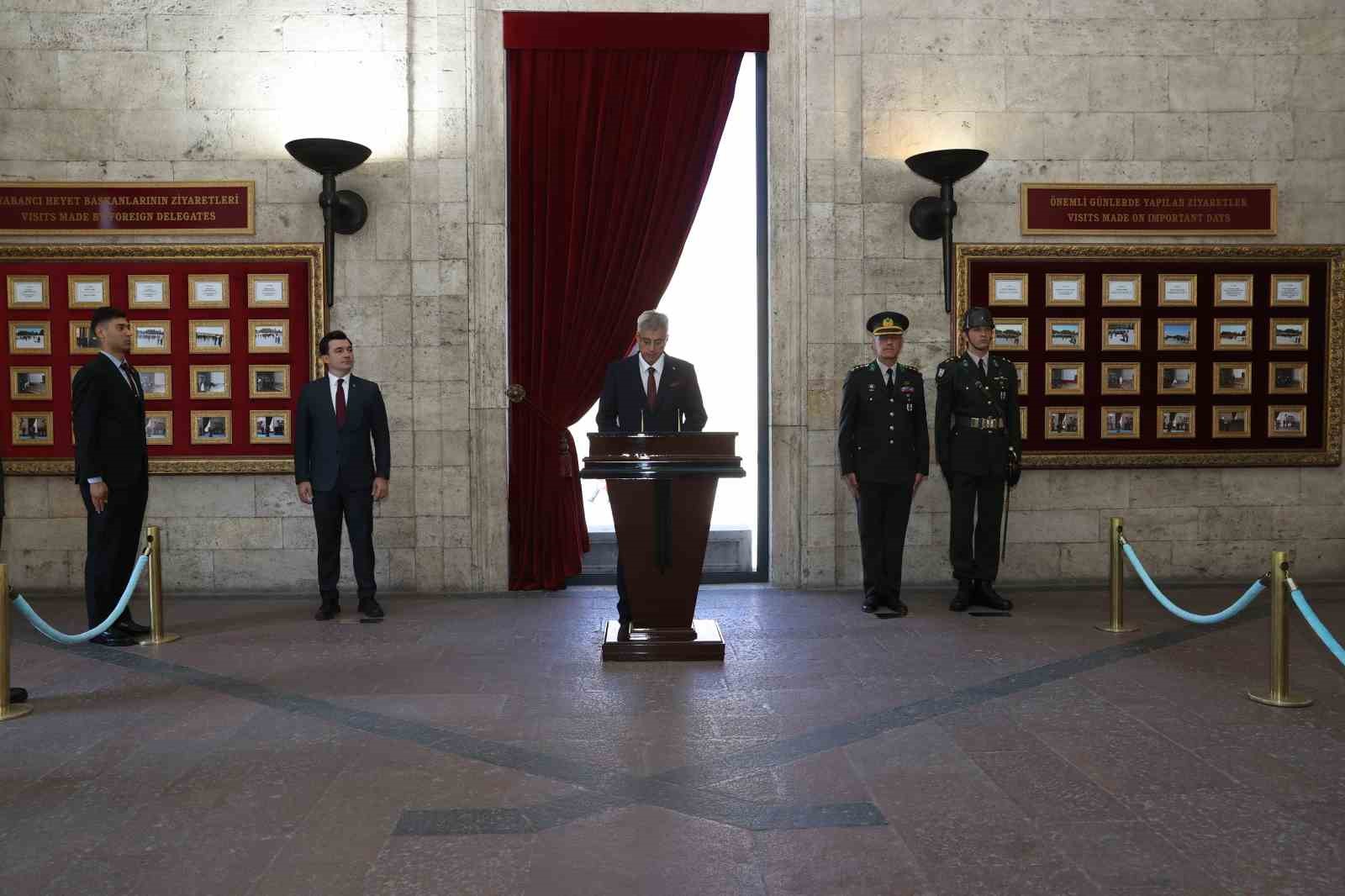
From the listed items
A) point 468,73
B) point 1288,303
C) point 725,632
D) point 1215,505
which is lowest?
point 725,632

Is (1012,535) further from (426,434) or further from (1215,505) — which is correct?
(426,434)

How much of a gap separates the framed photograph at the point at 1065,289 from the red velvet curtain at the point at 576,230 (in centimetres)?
254

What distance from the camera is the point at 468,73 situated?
7164mm

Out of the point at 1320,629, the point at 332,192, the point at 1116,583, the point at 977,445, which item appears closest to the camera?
the point at 1320,629

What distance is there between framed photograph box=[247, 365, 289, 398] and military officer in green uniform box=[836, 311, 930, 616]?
12.3ft

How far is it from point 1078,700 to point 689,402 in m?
2.39

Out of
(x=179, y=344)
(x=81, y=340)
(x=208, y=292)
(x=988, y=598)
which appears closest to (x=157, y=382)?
(x=179, y=344)

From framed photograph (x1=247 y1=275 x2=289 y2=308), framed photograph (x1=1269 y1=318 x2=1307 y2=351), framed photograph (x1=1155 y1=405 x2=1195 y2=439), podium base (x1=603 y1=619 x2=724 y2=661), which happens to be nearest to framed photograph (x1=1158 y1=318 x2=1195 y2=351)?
framed photograph (x1=1155 y1=405 x2=1195 y2=439)

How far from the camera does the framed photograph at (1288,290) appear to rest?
7.52 metres

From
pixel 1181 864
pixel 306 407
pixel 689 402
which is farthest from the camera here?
pixel 306 407

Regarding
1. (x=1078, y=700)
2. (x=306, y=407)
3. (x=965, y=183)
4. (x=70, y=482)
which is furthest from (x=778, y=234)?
(x=70, y=482)

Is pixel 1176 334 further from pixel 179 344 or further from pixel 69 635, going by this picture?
pixel 69 635

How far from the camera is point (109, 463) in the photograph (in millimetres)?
5773

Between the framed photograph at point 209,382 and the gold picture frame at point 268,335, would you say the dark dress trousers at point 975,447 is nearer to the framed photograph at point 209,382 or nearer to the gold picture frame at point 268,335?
the gold picture frame at point 268,335
